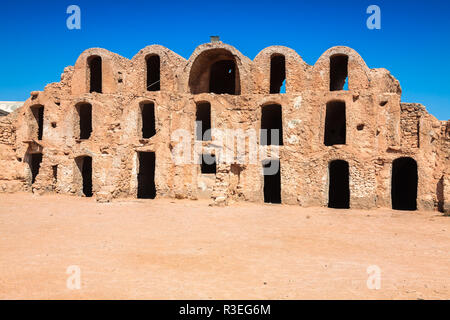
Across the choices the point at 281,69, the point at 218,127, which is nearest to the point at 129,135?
the point at 218,127

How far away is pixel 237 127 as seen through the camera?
66.3ft

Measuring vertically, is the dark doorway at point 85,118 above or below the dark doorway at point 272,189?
above

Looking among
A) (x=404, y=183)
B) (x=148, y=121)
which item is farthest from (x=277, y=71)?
(x=404, y=183)

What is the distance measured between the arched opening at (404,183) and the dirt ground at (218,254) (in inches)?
202

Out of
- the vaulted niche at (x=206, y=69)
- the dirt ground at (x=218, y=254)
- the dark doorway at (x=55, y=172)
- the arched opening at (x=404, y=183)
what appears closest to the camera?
the dirt ground at (x=218, y=254)

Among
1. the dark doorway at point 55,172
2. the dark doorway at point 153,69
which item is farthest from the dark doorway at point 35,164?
the dark doorway at point 153,69

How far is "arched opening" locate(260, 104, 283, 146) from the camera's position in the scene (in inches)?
807

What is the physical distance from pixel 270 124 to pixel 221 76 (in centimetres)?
589

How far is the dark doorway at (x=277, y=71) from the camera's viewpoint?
75.7ft

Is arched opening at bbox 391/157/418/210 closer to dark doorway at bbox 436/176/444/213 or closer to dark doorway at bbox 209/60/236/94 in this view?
dark doorway at bbox 436/176/444/213

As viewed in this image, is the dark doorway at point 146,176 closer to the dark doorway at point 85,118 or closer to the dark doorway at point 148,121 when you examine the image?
the dark doorway at point 148,121

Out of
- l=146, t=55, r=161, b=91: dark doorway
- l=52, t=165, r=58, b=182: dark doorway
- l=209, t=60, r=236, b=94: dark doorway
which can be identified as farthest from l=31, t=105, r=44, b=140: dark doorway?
l=209, t=60, r=236, b=94: dark doorway

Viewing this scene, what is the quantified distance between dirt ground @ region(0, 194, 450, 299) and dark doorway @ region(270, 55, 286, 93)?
37.1ft
